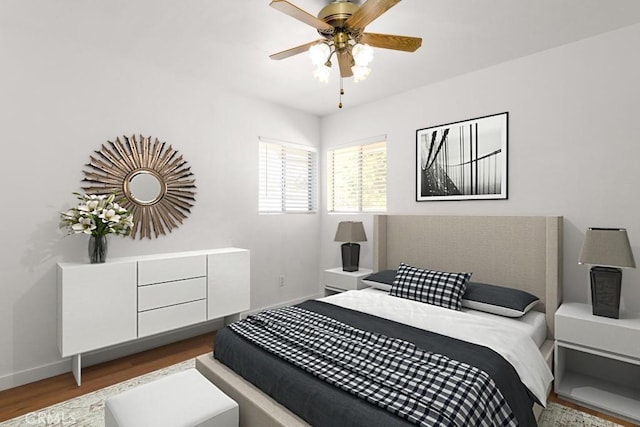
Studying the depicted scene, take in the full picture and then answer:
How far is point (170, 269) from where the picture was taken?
2.93 meters

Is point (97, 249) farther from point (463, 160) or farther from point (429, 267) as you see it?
point (463, 160)

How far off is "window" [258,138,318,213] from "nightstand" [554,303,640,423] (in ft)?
9.98

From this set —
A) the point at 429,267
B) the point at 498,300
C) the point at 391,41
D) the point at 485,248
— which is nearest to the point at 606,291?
the point at 498,300

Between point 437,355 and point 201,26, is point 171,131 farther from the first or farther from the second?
point 437,355

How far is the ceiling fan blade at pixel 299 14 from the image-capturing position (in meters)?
1.69

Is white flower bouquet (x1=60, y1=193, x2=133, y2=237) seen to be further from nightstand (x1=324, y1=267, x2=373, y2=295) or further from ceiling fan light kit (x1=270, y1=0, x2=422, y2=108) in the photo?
nightstand (x1=324, y1=267, x2=373, y2=295)

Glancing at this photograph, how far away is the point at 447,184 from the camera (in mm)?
3410

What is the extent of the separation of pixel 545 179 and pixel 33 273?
13.7 feet

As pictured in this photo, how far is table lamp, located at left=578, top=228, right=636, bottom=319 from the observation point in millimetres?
2184

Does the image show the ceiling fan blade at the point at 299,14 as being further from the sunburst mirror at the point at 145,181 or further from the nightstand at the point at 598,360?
the nightstand at the point at 598,360

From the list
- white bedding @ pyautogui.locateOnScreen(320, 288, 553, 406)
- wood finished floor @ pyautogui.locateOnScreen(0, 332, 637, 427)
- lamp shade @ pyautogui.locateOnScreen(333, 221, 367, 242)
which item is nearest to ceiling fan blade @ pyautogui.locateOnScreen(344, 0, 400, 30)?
white bedding @ pyautogui.locateOnScreen(320, 288, 553, 406)

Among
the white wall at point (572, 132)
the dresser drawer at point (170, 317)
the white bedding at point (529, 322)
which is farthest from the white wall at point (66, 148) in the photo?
the white bedding at point (529, 322)

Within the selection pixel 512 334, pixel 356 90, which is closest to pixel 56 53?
pixel 356 90

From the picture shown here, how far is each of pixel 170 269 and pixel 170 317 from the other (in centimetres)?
42
